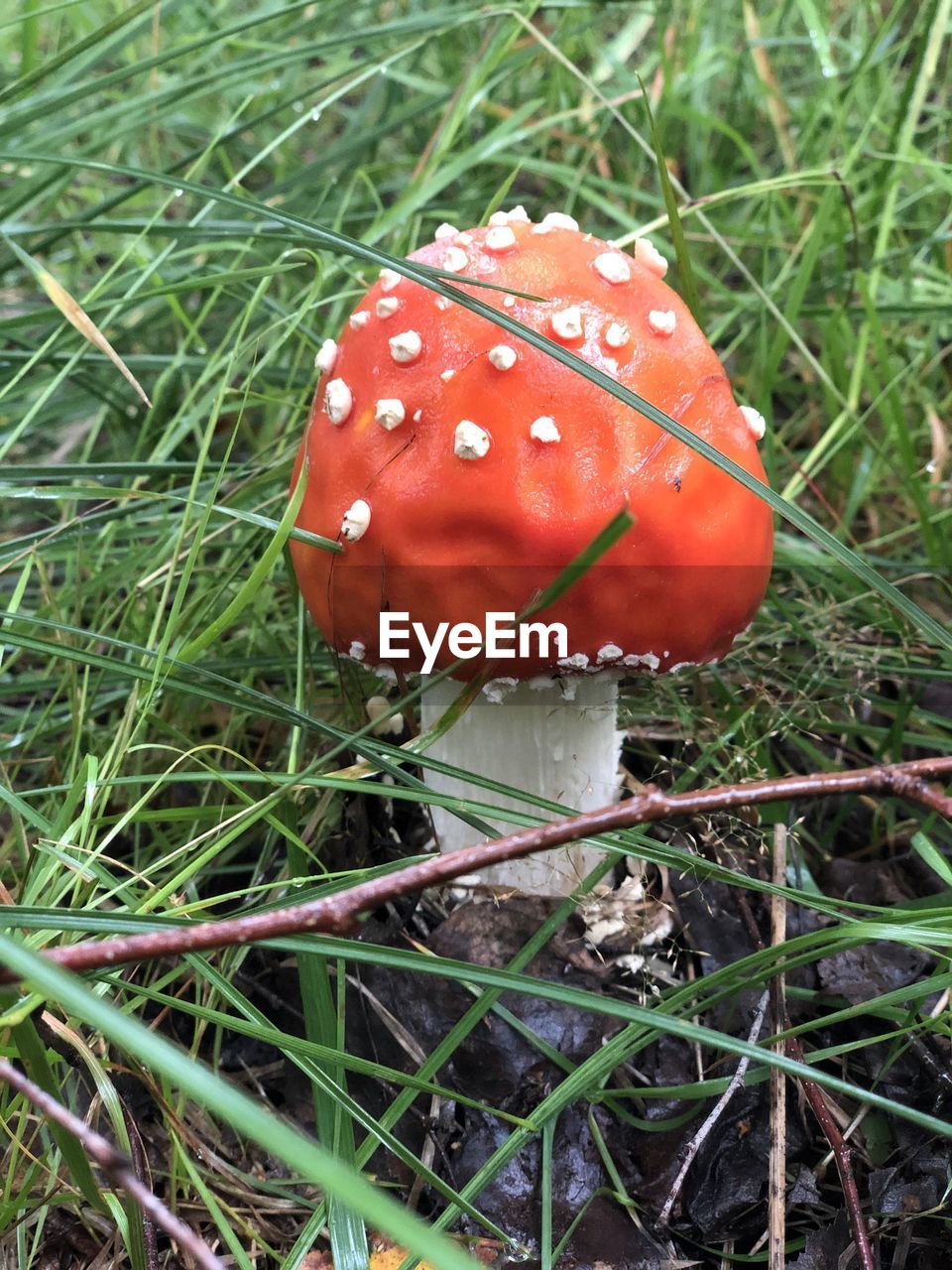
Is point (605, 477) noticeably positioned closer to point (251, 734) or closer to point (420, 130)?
point (251, 734)

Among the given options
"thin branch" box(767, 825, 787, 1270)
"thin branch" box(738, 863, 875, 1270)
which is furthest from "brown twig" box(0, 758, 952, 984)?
"thin branch" box(738, 863, 875, 1270)

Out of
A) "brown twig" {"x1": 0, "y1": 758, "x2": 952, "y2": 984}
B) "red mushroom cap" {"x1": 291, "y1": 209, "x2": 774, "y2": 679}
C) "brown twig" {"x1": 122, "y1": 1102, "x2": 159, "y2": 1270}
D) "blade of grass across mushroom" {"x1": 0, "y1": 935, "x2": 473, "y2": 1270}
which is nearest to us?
"blade of grass across mushroom" {"x1": 0, "y1": 935, "x2": 473, "y2": 1270}

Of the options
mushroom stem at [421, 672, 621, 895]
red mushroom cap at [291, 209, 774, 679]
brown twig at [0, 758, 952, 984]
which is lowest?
brown twig at [0, 758, 952, 984]

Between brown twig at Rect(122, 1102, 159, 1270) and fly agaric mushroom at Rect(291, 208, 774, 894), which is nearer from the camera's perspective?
brown twig at Rect(122, 1102, 159, 1270)

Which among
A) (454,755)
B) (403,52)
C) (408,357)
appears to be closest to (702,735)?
(454,755)

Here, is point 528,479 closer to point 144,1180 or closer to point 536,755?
point 536,755

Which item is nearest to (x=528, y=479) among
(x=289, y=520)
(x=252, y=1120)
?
(x=289, y=520)

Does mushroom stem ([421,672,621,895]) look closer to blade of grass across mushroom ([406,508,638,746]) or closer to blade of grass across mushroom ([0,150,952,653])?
blade of grass across mushroom ([406,508,638,746])
